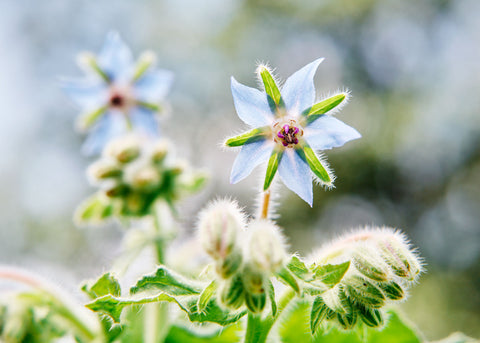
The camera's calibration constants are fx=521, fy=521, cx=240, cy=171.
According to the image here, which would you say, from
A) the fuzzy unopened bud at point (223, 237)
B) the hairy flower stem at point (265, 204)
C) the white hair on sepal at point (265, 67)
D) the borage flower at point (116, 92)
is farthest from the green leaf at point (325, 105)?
the borage flower at point (116, 92)

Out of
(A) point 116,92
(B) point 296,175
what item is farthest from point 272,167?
(A) point 116,92

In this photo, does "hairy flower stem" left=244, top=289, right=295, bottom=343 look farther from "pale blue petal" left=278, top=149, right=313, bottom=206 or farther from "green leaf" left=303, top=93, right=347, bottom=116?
"green leaf" left=303, top=93, right=347, bottom=116

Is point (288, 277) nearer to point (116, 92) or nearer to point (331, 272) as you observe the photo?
point (331, 272)

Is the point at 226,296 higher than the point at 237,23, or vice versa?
the point at 237,23

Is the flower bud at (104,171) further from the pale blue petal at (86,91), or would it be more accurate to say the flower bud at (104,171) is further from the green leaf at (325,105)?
the green leaf at (325,105)

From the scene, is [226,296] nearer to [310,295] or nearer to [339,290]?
[310,295]

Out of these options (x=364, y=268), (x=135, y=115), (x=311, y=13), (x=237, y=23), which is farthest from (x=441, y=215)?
(x=364, y=268)
